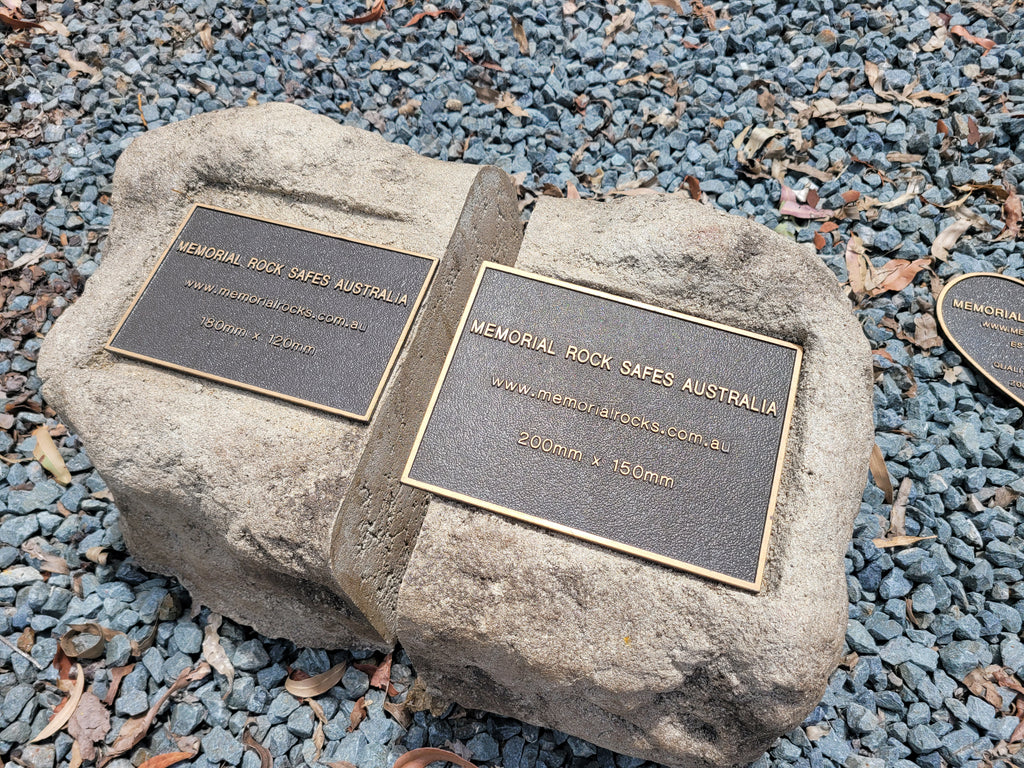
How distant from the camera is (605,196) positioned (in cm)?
372

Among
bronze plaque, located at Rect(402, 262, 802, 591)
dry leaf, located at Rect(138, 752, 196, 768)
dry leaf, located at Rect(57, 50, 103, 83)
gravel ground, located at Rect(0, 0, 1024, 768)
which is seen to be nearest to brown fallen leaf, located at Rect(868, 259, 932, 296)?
gravel ground, located at Rect(0, 0, 1024, 768)

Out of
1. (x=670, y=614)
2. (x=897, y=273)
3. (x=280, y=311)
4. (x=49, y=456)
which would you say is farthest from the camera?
(x=897, y=273)

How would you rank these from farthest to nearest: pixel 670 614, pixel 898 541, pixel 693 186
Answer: pixel 693 186 < pixel 898 541 < pixel 670 614

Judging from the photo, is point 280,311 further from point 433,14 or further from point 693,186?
point 433,14

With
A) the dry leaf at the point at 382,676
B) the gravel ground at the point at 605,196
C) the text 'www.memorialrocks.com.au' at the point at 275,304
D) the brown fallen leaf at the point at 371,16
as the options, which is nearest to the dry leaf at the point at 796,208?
the gravel ground at the point at 605,196

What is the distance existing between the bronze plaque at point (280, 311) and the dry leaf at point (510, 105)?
1.90m

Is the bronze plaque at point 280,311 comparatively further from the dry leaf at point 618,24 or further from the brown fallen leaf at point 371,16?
the dry leaf at point 618,24

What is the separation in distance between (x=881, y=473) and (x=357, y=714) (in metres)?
2.37

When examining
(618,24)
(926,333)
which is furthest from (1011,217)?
(618,24)

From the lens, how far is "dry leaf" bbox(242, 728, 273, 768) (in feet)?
7.85

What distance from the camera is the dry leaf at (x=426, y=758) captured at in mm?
2365

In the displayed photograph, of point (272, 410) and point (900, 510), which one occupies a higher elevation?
point (272, 410)

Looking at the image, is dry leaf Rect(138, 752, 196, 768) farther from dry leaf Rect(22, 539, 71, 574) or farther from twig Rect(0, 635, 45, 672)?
dry leaf Rect(22, 539, 71, 574)

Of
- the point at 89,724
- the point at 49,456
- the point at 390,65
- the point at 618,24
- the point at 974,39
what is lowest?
the point at 89,724
